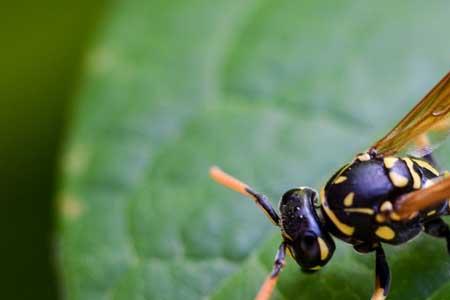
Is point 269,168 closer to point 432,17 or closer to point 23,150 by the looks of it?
point 432,17

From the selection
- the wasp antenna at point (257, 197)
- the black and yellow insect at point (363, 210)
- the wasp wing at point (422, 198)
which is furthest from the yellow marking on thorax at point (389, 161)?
the wasp antenna at point (257, 197)

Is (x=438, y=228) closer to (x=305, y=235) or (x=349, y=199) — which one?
(x=349, y=199)

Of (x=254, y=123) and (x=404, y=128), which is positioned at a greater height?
(x=404, y=128)

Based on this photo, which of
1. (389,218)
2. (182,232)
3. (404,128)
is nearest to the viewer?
(389,218)

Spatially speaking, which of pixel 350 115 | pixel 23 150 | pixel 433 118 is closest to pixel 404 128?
pixel 433 118

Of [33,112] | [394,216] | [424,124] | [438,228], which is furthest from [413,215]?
[33,112]

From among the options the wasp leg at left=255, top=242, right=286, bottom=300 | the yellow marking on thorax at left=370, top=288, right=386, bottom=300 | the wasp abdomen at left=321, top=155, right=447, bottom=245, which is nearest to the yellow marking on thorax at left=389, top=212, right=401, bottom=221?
the wasp abdomen at left=321, top=155, right=447, bottom=245
